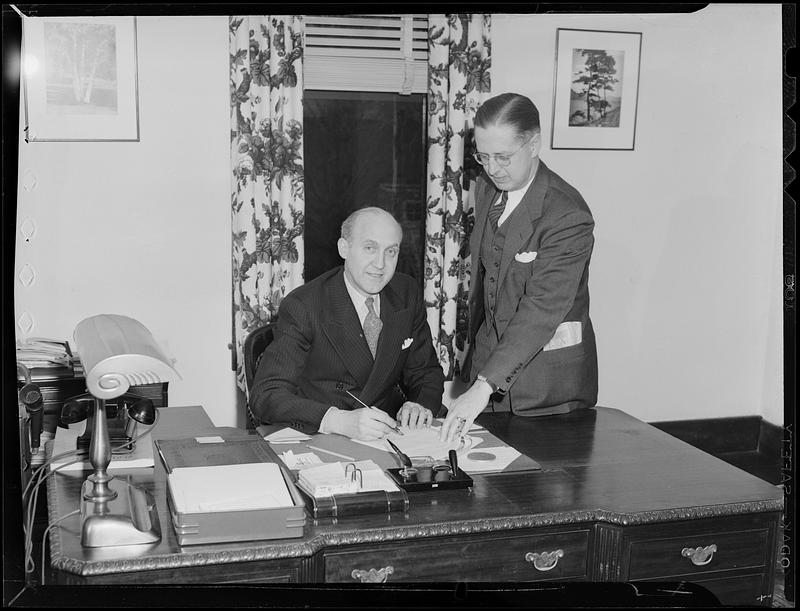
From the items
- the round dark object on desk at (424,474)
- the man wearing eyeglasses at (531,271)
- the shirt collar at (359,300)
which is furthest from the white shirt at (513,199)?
the round dark object on desk at (424,474)

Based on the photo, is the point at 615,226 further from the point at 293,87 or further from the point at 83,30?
the point at 83,30

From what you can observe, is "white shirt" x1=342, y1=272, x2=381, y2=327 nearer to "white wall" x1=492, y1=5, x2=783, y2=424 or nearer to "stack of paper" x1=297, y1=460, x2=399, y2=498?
"stack of paper" x1=297, y1=460, x2=399, y2=498

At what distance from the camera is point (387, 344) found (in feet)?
8.43

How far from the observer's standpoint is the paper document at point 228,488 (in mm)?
1653

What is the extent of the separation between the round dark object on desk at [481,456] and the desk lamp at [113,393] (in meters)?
0.72

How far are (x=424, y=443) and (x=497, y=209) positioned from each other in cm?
84

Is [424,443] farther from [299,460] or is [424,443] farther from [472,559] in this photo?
[472,559]

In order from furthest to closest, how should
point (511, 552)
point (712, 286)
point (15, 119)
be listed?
point (712, 286), point (511, 552), point (15, 119)

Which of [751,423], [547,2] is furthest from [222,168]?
[751,423]

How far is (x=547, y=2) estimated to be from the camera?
64.6 inches

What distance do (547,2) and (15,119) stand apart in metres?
0.97

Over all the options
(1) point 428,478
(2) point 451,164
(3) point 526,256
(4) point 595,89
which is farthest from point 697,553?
(4) point 595,89

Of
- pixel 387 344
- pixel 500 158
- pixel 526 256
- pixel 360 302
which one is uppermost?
pixel 500 158

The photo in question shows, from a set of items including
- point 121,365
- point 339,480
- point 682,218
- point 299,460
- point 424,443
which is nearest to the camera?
point 121,365
